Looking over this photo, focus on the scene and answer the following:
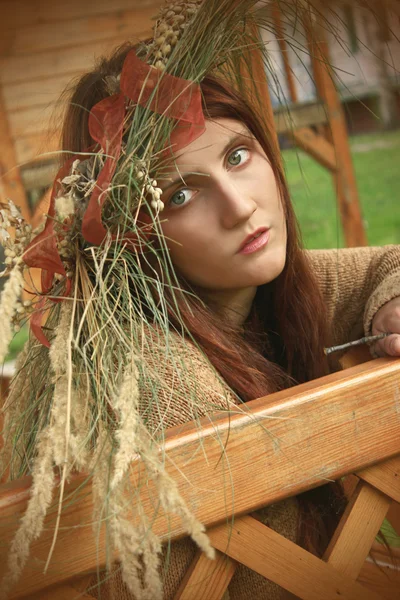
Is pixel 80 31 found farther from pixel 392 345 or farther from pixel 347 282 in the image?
pixel 392 345

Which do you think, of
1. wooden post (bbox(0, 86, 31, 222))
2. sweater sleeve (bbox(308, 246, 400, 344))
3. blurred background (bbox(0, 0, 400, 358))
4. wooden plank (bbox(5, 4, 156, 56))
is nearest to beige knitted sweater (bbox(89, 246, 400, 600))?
sweater sleeve (bbox(308, 246, 400, 344))

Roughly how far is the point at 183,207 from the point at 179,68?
0.25 meters

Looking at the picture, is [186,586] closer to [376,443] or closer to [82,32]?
[376,443]

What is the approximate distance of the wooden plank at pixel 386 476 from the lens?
1.14 m

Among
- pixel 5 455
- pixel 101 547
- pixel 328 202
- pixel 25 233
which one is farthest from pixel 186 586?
pixel 328 202

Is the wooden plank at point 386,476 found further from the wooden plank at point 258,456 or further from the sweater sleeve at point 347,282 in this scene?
the sweater sleeve at point 347,282

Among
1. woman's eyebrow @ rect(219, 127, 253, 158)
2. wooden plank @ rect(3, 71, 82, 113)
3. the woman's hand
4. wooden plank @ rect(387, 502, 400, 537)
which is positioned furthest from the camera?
wooden plank @ rect(3, 71, 82, 113)

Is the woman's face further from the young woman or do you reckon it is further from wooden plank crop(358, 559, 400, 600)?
wooden plank crop(358, 559, 400, 600)

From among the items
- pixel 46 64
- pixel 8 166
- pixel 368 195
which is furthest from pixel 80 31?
pixel 368 195

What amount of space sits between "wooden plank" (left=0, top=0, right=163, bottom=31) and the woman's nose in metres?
2.82

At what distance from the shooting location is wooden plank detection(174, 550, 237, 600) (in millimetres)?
1021

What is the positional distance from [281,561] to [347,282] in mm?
908

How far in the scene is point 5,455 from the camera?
1.26m

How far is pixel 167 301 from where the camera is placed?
1332mm
